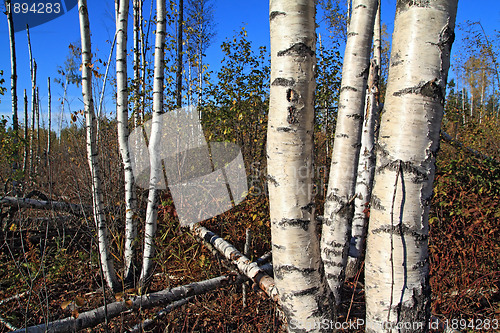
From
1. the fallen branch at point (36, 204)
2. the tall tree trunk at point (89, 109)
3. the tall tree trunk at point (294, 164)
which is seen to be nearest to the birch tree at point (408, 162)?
the tall tree trunk at point (294, 164)

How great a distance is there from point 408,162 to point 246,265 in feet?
6.54

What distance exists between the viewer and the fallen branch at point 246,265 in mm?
2266

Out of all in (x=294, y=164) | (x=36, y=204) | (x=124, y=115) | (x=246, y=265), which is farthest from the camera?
(x=36, y=204)

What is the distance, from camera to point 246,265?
268 cm

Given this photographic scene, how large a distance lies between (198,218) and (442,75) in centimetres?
394

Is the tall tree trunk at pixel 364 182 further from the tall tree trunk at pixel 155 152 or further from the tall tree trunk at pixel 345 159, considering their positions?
the tall tree trunk at pixel 155 152

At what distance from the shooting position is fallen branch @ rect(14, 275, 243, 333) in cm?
185

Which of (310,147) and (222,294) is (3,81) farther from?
(310,147)

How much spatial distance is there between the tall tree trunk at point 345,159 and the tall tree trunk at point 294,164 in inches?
35.4

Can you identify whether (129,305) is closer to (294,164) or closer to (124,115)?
(294,164)

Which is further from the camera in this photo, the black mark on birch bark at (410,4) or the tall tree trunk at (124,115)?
the tall tree trunk at (124,115)

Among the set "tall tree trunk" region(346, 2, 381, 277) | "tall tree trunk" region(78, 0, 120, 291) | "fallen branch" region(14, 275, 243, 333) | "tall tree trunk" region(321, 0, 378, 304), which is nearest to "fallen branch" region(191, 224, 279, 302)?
"fallen branch" region(14, 275, 243, 333)

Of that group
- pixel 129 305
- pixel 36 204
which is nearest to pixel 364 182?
pixel 129 305

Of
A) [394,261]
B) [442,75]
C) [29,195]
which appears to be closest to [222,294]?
[394,261]
